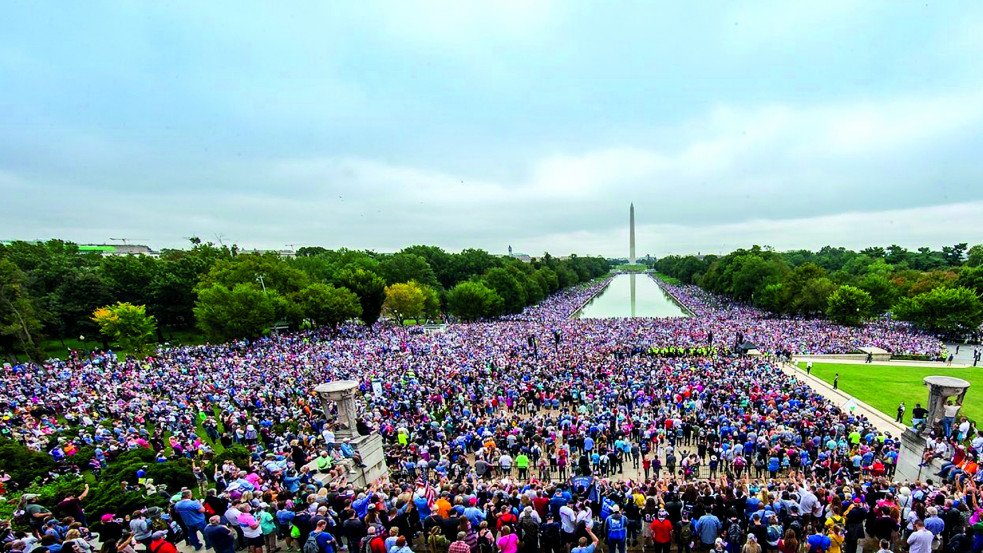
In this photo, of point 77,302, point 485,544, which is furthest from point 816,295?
point 77,302

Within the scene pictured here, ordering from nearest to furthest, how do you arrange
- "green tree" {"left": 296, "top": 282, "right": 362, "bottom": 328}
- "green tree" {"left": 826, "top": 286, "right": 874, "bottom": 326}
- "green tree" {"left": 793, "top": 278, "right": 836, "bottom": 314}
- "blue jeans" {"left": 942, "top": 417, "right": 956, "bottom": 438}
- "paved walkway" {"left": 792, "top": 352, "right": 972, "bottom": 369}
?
"blue jeans" {"left": 942, "top": 417, "right": 956, "bottom": 438} → "paved walkway" {"left": 792, "top": 352, "right": 972, "bottom": 369} → "green tree" {"left": 296, "top": 282, "right": 362, "bottom": 328} → "green tree" {"left": 826, "top": 286, "right": 874, "bottom": 326} → "green tree" {"left": 793, "top": 278, "right": 836, "bottom": 314}

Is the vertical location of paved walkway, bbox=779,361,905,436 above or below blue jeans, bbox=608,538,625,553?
below

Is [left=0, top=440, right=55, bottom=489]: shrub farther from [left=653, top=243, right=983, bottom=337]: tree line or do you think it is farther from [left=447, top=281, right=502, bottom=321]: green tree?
[left=653, top=243, right=983, bottom=337]: tree line

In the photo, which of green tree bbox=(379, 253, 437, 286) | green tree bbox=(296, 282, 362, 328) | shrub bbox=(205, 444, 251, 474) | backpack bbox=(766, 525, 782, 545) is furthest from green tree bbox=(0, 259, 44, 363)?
green tree bbox=(379, 253, 437, 286)

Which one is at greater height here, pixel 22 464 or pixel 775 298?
pixel 775 298

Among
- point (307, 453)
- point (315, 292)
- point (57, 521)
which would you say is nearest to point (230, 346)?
point (315, 292)

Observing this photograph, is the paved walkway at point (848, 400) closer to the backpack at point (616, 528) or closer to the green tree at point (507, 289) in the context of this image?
the backpack at point (616, 528)

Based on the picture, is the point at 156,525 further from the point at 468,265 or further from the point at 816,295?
the point at 468,265
